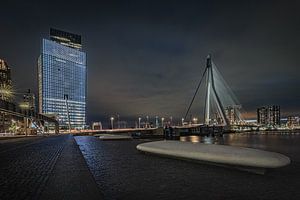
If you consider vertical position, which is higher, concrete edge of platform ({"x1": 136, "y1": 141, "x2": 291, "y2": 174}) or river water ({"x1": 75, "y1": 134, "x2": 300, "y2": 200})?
concrete edge of platform ({"x1": 136, "y1": 141, "x2": 291, "y2": 174})

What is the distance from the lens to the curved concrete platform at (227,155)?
24.3ft

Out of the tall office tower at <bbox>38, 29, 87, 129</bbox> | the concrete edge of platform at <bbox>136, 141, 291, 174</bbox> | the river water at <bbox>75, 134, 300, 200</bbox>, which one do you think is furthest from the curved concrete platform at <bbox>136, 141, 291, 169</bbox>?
the tall office tower at <bbox>38, 29, 87, 129</bbox>

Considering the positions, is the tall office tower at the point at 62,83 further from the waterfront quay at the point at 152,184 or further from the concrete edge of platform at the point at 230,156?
the waterfront quay at the point at 152,184

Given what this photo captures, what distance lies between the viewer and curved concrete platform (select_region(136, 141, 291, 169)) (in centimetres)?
742

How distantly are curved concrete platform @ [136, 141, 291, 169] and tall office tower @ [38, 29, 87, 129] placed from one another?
14722 centimetres

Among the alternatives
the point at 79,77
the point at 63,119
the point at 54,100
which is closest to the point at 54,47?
the point at 79,77

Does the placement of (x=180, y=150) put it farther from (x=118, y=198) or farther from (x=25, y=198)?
(x=25, y=198)

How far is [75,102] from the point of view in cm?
17138

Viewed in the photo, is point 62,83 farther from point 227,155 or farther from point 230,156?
point 230,156

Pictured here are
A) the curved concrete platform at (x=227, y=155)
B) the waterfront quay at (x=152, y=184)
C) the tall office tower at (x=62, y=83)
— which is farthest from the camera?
the tall office tower at (x=62, y=83)

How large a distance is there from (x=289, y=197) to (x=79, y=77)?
584 feet

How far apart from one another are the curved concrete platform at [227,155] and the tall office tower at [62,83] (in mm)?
147218

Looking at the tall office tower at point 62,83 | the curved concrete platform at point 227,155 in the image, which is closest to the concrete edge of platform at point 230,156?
the curved concrete platform at point 227,155

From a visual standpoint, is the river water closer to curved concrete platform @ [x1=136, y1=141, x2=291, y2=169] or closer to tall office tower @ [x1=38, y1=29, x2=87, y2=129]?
curved concrete platform @ [x1=136, y1=141, x2=291, y2=169]
